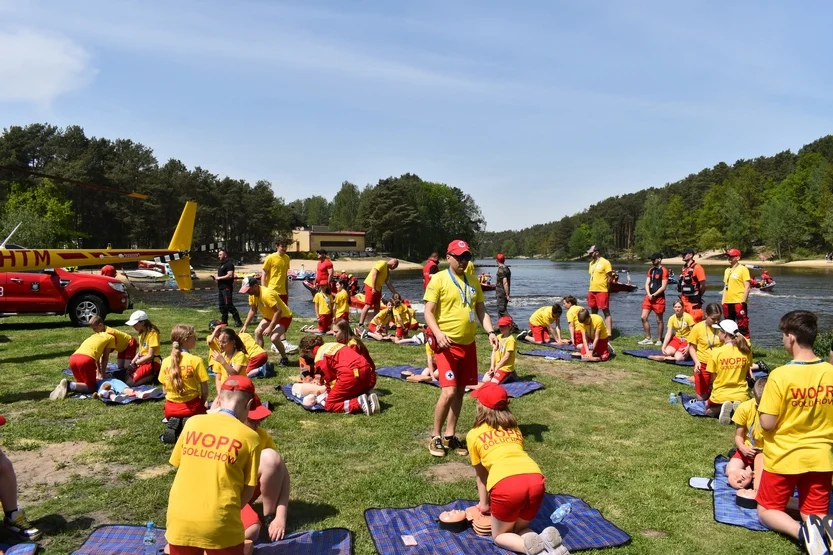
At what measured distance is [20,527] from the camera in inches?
151

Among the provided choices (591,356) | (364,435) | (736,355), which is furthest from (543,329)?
(364,435)

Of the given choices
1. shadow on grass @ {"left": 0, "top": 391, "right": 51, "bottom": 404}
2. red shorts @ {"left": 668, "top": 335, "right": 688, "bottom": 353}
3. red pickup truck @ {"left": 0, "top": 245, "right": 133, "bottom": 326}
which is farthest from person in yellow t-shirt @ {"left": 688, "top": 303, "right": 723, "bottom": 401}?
red pickup truck @ {"left": 0, "top": 245, "right": 133, "bottom": 326}

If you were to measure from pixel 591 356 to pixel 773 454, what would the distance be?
650cm

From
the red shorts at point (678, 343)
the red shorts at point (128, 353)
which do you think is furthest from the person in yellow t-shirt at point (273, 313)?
the red shorts at point (678, 343)

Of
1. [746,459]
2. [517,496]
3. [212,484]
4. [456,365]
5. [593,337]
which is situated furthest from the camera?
[593,337]

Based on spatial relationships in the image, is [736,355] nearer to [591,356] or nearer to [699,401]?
[699,401]

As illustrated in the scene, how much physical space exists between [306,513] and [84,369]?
15.1 ft

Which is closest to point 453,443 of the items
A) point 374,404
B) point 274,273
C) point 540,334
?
point 374,404

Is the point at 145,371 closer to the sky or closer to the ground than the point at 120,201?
closer to the ground

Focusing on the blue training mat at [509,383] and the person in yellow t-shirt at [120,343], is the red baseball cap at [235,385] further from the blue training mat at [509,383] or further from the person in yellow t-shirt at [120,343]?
the person in yellow t-shirt at [120,343]

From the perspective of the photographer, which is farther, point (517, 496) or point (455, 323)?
point (455, 323)

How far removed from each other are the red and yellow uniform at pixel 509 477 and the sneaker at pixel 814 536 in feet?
5.29

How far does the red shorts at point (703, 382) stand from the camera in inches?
280

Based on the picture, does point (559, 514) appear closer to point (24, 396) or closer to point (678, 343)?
point (24, 396)
